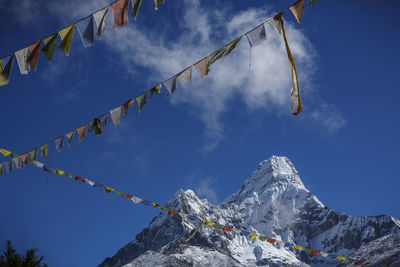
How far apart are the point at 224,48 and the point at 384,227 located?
645ft

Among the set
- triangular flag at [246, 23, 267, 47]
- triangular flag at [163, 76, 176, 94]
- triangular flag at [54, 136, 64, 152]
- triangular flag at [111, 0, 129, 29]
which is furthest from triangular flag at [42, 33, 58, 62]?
triangular flag at [54, 136, 64, 152]

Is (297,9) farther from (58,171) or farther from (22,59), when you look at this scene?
(58,171)

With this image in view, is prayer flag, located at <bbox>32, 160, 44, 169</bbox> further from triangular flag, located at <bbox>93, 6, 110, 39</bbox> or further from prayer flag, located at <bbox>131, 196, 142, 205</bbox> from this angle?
triangular flag, located at <bbox>93, 6, 110, 39</bbox>

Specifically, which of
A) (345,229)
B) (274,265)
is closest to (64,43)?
(274,265)

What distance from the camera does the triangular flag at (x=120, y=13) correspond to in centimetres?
885

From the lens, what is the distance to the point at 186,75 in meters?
11.4

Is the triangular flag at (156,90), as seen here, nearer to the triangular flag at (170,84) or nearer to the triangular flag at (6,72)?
the triangular flag at (170,84)

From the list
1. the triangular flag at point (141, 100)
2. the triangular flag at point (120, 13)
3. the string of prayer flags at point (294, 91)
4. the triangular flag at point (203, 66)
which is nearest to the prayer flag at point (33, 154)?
the triangular flag at point (141, 100)

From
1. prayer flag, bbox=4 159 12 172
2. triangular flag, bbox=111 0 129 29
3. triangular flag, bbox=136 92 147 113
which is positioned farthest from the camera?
prayer flag, bbox=4 159 12 172

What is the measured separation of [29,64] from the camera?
31.1 ft

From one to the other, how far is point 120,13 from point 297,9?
389 cm

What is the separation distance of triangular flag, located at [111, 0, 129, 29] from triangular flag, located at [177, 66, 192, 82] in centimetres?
281

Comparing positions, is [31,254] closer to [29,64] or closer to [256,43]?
[29,64]

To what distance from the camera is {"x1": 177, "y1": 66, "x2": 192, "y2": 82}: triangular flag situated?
1127cm
